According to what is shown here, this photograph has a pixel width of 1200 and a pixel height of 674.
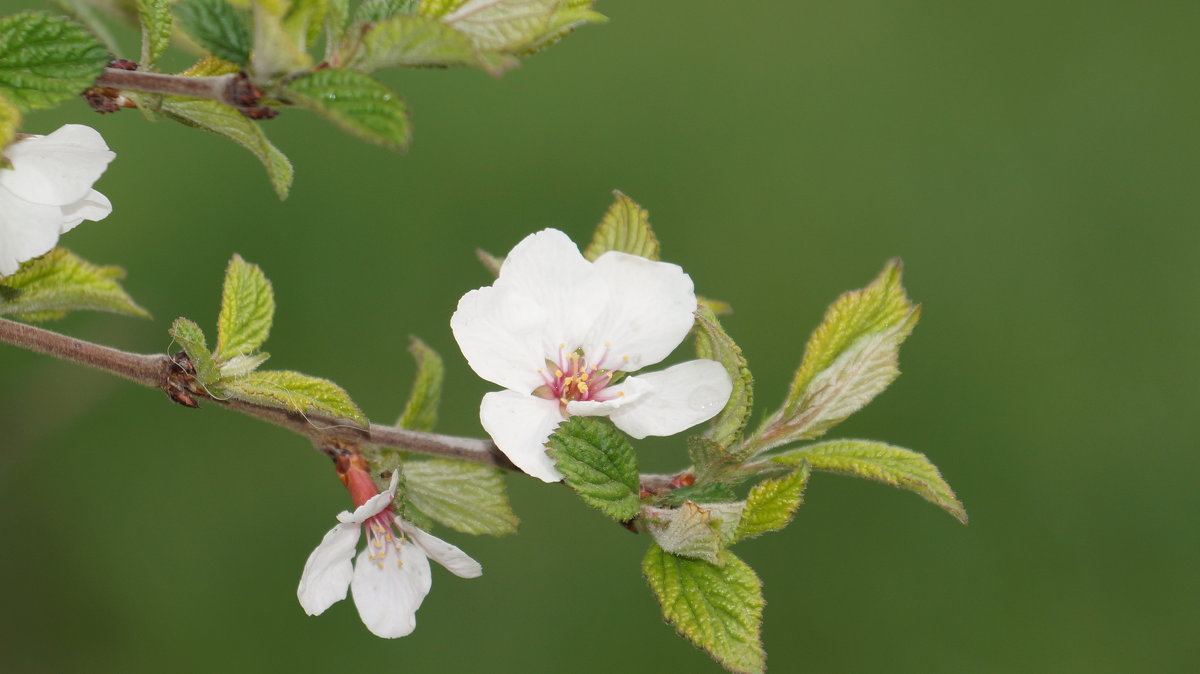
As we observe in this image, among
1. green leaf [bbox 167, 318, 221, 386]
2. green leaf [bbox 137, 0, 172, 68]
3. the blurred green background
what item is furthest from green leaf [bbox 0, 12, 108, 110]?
the blurred green background

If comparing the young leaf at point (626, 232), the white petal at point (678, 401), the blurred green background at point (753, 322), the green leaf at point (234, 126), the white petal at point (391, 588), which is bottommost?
the blurred green background at point (753, 322)

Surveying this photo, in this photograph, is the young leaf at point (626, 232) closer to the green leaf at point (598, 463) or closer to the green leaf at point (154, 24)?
the green leaf at point (598, 463)

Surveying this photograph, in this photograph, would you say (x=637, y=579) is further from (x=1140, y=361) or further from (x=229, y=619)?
(x=1140, y=361)

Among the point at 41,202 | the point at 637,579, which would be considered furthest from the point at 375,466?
the point at 637,579

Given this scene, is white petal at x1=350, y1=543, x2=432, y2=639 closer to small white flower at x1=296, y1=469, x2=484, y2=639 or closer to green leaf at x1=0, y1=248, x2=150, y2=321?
Result: small white flower at x1=296, y1=469, x2=484, y2=639

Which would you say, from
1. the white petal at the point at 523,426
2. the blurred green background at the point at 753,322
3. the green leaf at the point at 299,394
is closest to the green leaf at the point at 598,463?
the white petal at the point at 523,426

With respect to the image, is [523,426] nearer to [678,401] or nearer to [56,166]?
[678,401]
